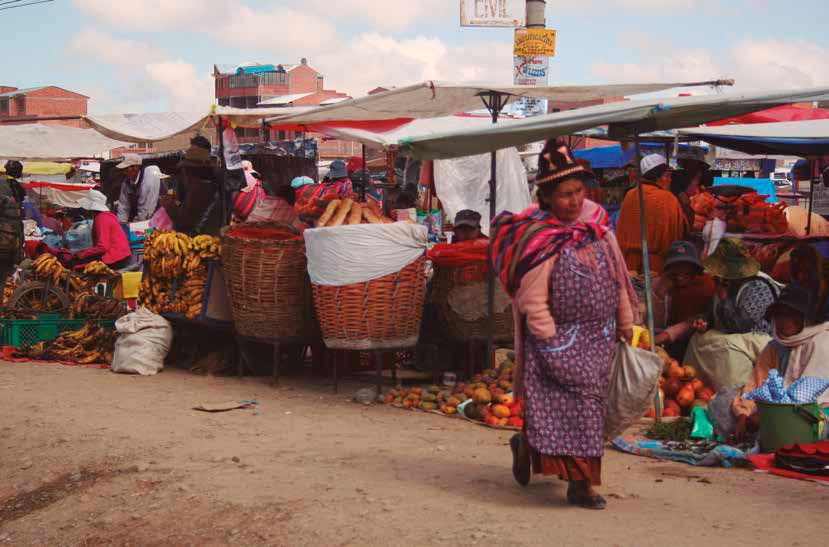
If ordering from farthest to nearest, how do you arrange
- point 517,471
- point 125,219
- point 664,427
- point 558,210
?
point 125,219 → point 664,427 → point 517,471 → point 558,210

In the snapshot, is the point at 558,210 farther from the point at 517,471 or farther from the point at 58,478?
the point at 58,478

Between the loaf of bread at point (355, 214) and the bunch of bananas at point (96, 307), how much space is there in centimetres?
319

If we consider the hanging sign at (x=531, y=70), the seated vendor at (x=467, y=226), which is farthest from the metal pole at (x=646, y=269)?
the hanging sign at (x=531, y=70)

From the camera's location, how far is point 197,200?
930 cm

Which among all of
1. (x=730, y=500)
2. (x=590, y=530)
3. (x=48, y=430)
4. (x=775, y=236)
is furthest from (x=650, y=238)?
(x=48, y=430)

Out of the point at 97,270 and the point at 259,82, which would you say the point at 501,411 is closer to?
the point at 97,270

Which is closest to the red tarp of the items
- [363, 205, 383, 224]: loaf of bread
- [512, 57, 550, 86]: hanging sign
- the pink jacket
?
[512, 57, 550, 86]: hanging sign

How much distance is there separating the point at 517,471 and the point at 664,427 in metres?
1.65

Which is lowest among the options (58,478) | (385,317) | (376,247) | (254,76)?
(58,478)

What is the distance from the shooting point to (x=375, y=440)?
5.98 metres

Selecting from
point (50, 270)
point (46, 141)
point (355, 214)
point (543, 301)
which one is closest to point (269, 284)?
point (355, 214)

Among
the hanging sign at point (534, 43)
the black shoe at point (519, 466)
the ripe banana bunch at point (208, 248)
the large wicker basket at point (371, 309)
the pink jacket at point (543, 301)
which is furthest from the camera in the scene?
the hanging sign at point (534, 43)

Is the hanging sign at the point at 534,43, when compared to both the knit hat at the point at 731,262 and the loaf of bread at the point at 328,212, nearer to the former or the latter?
the loaf of bread at the point at 328,212

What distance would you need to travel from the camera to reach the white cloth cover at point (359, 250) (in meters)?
6.86
